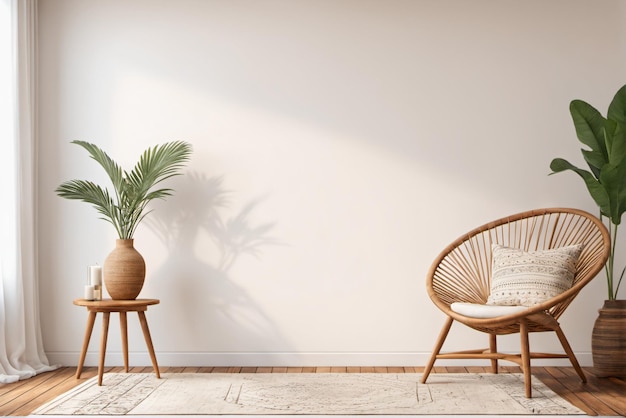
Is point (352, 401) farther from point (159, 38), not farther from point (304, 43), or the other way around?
point (159, 38)

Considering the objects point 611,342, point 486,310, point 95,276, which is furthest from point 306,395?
point 611,342

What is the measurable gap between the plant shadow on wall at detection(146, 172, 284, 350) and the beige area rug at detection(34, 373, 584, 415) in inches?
17.6

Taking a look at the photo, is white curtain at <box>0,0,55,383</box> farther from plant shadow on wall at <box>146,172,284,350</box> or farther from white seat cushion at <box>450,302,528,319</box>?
white seat cushion at <box>450,302,528,319</box>

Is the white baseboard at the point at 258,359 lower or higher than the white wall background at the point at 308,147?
lower

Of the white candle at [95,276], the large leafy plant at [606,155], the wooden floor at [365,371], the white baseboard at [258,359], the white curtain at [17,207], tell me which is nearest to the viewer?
the wooden floor at [365,371]

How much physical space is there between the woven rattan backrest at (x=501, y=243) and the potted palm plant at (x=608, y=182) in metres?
0.16

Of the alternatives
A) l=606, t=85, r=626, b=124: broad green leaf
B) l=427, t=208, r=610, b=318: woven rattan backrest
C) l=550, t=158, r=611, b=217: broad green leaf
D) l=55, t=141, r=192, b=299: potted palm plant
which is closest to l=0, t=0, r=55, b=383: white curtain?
l=55, t=141, r=192, b=299: potted palm plant

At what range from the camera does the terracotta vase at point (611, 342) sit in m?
3.87

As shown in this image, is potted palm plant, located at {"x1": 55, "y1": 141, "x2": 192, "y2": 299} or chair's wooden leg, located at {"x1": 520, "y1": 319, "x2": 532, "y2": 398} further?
potted palm plant, located at {"x1": 55, "y1": 141, "x2": 192, "y2": 299}

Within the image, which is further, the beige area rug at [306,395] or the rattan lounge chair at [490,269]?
the rattan lounge chair at [490,269]

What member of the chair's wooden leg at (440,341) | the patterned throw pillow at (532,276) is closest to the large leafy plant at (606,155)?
the patterned throw pillow at (532,276)

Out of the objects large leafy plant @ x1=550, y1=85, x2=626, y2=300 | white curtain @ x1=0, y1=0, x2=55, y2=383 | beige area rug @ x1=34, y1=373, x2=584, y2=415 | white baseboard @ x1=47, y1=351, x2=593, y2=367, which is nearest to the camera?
beige area rug @ x1=34, y1=373, x2=584, y2=415

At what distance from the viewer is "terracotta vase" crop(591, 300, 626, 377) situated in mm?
3869

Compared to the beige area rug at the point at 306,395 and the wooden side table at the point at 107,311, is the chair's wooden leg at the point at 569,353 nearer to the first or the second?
the beige area rug at the point at 306,395
